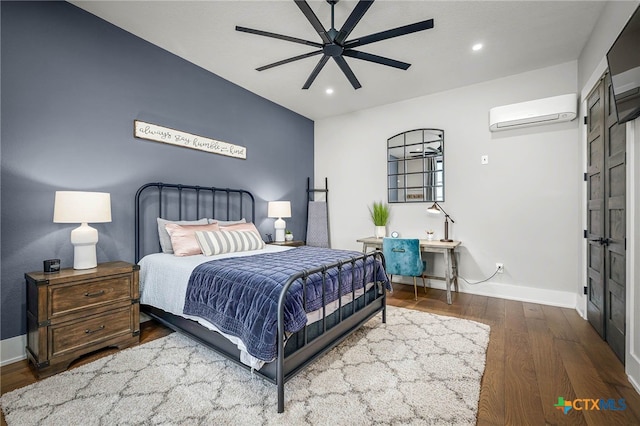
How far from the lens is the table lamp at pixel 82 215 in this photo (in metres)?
2.15

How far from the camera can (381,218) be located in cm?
458

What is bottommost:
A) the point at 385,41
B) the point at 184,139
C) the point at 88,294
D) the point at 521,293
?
the point at 521,293

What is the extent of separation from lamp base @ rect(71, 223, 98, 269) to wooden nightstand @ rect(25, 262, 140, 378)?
6 centimetres

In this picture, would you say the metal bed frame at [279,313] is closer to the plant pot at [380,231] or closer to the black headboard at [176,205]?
the black headboard at [176,205]

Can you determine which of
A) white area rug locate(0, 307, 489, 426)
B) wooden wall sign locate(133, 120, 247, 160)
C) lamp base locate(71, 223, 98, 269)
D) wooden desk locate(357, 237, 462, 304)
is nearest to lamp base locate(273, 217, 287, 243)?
wooden wall sign locate(133, 120, 247, 160)

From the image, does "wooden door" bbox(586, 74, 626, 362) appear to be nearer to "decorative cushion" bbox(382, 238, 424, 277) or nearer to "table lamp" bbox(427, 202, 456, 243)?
"table lamp" bbox(427, 202, 456, 243)

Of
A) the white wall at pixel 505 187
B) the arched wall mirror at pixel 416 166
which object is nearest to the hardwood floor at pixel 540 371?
the white wall at pixel 505 187

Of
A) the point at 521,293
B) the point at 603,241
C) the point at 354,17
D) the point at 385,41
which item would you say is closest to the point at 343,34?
the point at 354,17

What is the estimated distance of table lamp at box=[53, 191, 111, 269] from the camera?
215 cm

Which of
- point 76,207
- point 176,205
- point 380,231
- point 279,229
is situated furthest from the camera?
point 380,231

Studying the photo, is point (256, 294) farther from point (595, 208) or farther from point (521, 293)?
point (521, 293)

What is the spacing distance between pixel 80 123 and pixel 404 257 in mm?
3657

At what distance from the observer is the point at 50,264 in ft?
7.06

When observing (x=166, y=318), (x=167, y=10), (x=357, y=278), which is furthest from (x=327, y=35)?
(x=166, y=318)
